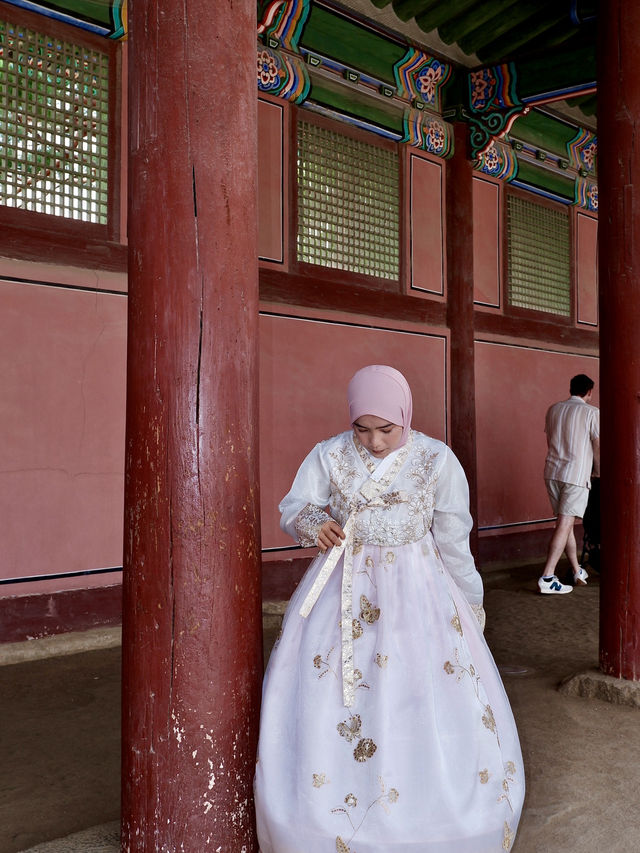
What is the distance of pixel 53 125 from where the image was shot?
176 inches

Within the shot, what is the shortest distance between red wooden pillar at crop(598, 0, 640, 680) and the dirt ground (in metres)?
0.39

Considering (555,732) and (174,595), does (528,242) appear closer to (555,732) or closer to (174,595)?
(555,732)

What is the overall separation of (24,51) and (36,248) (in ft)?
3.55

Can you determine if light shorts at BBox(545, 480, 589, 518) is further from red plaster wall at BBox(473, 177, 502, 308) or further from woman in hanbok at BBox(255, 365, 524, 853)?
woman in hanbok at BBox(255, 365, 524, 853)

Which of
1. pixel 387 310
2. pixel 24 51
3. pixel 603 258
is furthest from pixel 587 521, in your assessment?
pixel 24 51

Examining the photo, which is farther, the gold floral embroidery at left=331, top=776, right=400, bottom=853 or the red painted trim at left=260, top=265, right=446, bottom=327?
the red painted trim at left=260, top=265, right=446, bottom=327

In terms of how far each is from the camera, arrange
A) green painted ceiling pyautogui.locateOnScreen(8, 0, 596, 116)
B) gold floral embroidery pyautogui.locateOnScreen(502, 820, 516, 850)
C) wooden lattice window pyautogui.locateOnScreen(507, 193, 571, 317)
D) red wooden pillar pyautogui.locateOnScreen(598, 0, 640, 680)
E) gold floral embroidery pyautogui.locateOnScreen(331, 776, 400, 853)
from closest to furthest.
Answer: gold floral embroidery pyautogui.locateOnScreen(331, 776, 400, 853) < gold floral embroidery pyautogui.locateOnScreen(502, 820, 516, 850) < red wooden pillar pyautogui.locateOnScreen(598, 0, 640, 680) < green painted ceiling pyautogui.locateOnScreen(8, 0, 596, 116) < wooden lattice window pyautogui.locateOnScreen(507, 193, 571, 317)

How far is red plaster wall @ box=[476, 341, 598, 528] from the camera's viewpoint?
7.15m

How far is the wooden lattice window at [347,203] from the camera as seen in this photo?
227 inches

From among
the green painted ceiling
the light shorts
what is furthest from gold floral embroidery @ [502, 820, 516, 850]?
the green painted ceiling

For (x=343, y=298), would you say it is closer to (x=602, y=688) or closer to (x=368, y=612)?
(x=602, y=688)

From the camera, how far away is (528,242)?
775 centimetres

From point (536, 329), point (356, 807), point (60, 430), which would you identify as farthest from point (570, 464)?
point (356, 807)

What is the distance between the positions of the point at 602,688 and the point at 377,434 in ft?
6.76
